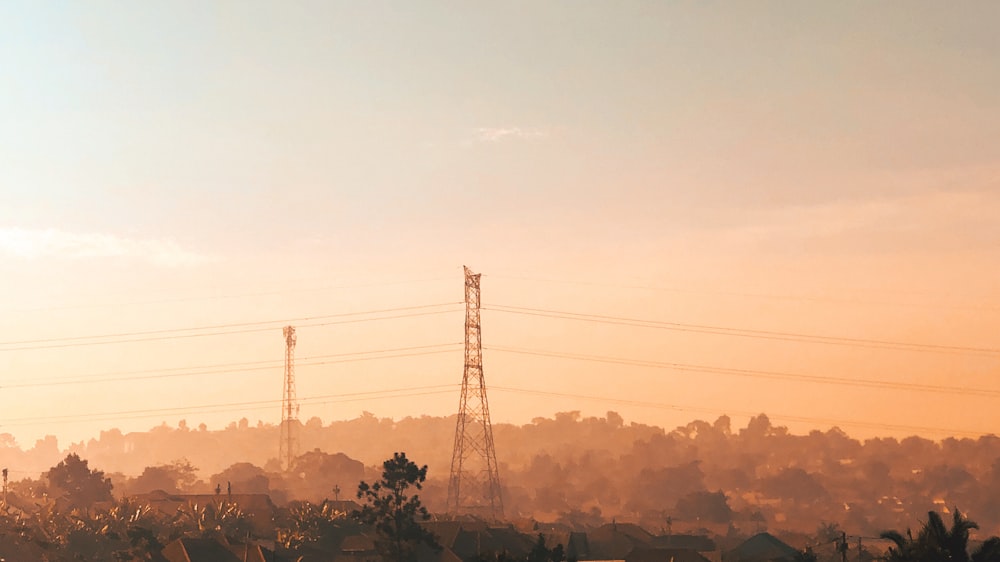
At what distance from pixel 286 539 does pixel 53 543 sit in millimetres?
29958

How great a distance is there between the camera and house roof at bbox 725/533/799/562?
549 feet

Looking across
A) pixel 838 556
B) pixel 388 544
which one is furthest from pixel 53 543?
pixel 838 556

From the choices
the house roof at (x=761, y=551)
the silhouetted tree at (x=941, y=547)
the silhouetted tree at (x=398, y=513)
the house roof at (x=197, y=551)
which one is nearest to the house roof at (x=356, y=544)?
the house roof at (x=197, y=551)

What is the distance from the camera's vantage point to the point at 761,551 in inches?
6850

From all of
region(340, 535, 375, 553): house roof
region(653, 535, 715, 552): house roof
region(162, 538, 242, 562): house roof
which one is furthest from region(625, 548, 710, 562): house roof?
region(162, 538, 242, 562): house roof

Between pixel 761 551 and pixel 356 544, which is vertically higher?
pixel 356 544

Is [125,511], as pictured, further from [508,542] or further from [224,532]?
[508,542]

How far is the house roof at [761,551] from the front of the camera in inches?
6585

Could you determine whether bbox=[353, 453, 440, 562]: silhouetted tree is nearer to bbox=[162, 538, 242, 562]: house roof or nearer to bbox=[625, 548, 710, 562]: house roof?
bbox=[162, 538, 242, 562]: house roof

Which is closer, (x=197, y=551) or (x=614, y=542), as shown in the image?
(x=197, y=551)

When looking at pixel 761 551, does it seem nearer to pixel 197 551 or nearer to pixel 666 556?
pixel 666 556

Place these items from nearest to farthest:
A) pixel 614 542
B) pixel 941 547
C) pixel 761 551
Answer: pixel 941 547
pixel 761 551
pixel 614 542

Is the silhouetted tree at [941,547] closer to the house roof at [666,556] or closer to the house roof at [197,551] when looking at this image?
the house roof at [666,556]

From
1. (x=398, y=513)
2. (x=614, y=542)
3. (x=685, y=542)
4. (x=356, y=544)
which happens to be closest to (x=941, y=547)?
(x=398, y=513)
